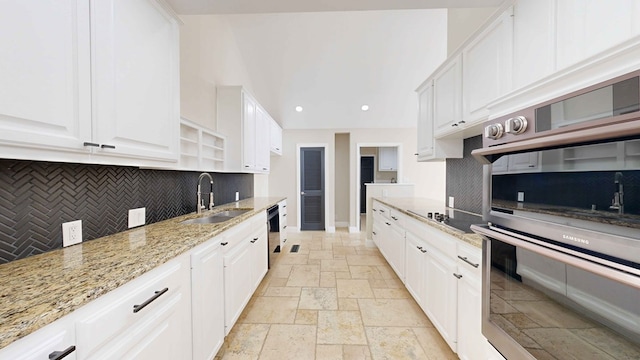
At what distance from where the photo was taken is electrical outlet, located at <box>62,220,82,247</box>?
119cm

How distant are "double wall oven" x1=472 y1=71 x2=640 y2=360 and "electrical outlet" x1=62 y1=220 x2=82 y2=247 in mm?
2064

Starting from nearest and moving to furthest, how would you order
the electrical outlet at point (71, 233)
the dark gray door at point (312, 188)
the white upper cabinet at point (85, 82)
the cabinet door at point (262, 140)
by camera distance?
the white upper cabinet at point (85, 82) → the electrical outlet at point (71, 233) → the cabinet door at point (262, 140) → the dark gray door at point (312, 188)

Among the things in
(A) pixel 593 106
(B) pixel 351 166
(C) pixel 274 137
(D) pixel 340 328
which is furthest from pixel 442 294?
(B) pixel 351 166

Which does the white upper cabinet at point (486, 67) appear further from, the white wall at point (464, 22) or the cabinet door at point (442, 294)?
the cabinet door at point (442, 294)

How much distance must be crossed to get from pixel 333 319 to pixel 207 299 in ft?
3.95

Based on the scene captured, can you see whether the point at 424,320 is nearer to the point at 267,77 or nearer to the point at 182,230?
the point at 182,230

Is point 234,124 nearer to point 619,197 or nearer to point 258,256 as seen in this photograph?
point 258,256

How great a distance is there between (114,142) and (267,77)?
3.82m

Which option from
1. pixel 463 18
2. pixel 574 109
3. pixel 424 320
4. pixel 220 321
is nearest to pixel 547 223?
pixel 574 109

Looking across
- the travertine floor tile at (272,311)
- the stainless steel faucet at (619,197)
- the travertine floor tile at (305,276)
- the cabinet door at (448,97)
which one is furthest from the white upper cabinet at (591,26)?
the travertine floor tile at (305,276)

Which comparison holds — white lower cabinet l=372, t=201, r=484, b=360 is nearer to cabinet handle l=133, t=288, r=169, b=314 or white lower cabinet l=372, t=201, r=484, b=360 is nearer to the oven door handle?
the oven door handle

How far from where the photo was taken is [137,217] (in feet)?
5.49

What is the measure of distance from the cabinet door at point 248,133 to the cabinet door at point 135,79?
4.95 ft

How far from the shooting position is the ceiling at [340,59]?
366cm
